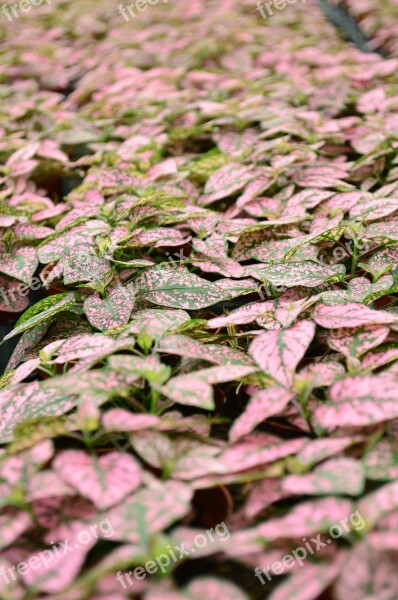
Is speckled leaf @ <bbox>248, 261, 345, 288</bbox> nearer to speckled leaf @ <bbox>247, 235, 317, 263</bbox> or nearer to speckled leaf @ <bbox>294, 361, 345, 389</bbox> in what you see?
speckled leaf @ <bbox>247, 235, 317, 263</bbox>

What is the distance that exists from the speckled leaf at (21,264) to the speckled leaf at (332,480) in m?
0.90

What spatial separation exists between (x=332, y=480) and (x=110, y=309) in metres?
0.64

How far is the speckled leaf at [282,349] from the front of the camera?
90 cm

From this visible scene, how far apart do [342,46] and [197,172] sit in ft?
6.79

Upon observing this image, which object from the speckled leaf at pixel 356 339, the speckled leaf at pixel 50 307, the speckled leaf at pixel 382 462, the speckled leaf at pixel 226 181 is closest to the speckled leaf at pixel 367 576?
the speckled leaf at pixel 382 462

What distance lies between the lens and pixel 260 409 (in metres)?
0.85

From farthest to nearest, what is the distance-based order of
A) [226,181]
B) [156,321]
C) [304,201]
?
[226,181]
[304,201]
[156,321]

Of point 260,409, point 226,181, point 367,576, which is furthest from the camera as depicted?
point 226,181

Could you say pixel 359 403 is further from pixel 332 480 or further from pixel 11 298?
pixel 11 298

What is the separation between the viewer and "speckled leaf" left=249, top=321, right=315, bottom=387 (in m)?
0.90

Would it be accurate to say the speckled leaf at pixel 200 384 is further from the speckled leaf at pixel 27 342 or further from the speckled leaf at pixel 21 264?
the speckled leaf at pixel 21 264

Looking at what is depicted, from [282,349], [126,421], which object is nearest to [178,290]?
[282,349]

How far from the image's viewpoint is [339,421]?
80cm

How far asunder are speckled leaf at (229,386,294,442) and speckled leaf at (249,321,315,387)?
0.03 m
